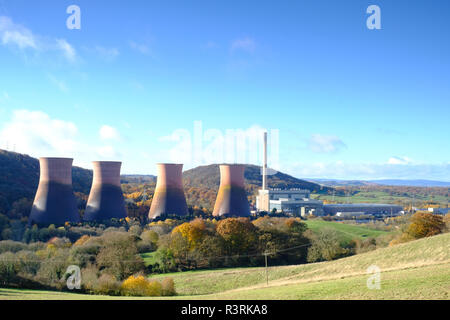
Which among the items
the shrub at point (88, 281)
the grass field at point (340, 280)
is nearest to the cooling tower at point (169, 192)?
the grass field at point (340, 280)

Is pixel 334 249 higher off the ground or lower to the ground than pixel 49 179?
lower

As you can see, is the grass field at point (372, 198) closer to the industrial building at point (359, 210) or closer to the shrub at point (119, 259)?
the industrial building at point (359, 210)

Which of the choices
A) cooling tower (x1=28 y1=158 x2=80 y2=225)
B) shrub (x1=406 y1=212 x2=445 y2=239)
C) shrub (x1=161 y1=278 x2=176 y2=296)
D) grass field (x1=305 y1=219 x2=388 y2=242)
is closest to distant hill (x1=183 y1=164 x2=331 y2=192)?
grass field (x1=305 y1=219 x2=388 y2=242)

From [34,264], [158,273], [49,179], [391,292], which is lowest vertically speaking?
[158,273]
